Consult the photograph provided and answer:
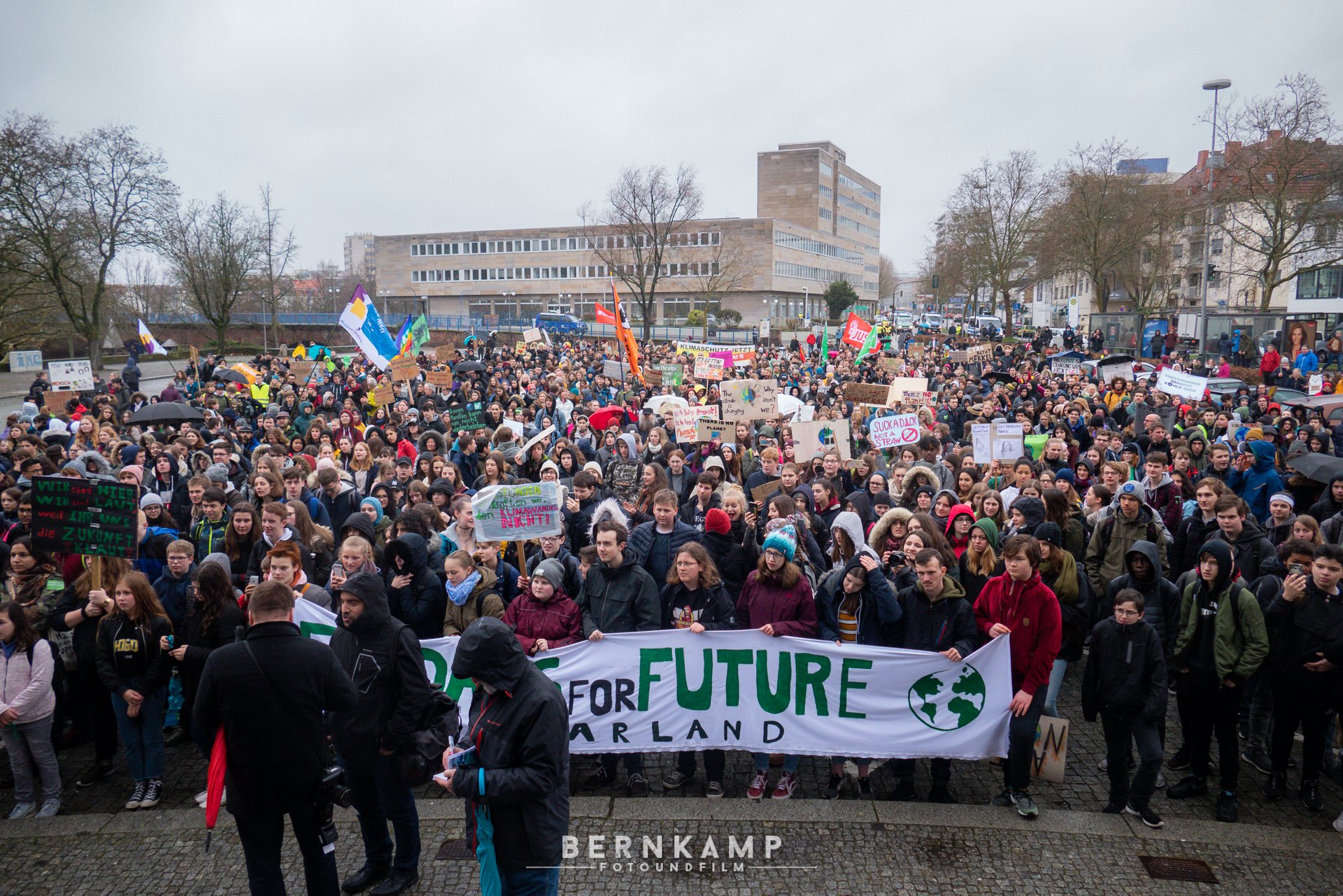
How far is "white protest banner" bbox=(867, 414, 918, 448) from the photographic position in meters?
11.7

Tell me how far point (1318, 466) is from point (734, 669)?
684cm

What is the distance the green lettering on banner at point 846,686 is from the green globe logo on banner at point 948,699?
320 mm

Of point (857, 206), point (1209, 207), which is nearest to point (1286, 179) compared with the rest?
point (1209, 207)

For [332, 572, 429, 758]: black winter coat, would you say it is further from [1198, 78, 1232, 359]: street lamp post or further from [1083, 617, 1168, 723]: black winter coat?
[1198, 78, 1232, 359]: street lamp post

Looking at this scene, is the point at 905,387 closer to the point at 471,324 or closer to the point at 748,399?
the point at 748,399

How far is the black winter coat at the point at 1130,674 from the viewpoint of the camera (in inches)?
199

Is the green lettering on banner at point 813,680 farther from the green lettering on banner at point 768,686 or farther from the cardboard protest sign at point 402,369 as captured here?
the cardboard protest sign at point 402,369

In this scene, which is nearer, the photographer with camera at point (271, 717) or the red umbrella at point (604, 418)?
the photographer with camera at point (271, 717)

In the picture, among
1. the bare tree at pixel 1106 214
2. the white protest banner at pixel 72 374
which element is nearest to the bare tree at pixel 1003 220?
the bare tree at pixel 1106 214

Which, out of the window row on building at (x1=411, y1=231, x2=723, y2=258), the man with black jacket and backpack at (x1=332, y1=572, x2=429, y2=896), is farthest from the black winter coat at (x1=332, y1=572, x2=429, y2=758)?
the window row on building at (x1=411, y1=231, x2=723, y2=258)

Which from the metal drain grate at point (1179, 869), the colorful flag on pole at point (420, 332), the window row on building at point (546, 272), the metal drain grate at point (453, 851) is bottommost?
the metal drain grate at point (453, 851)

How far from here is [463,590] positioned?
5.68 m

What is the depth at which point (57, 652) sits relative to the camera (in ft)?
19.6

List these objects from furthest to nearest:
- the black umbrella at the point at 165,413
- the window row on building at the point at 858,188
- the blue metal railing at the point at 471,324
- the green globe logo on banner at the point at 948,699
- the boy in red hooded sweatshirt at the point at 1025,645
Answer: the window row on building at the point at 858,188
the blue metal railing at the point at 471,324
the black umbrella at the point at 165,413
the green globe logo on banner at the point at 948,699
the boy in red hooded sweatshirt at the point at 1025,645
